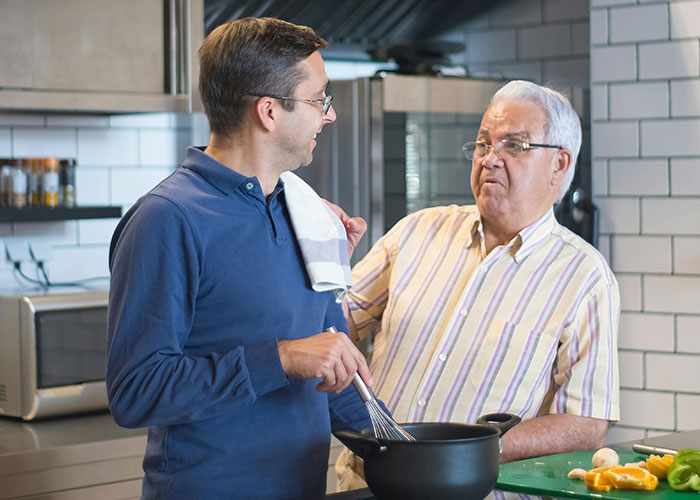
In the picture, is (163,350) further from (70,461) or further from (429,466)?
(70,461)

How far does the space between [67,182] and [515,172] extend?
54.6 inches

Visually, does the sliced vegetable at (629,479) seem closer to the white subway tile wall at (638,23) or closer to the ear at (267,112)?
the ear at (267,112)

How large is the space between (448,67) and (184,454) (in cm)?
227

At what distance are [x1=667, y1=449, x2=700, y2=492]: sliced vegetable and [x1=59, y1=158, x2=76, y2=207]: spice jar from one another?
6.19 ft

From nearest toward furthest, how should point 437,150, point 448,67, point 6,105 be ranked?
point 6,105 < point 437,150 < point 448,67

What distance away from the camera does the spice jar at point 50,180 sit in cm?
275

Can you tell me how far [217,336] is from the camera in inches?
56.8

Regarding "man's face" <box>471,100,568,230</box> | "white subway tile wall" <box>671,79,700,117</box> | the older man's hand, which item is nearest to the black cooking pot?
the older man's hand

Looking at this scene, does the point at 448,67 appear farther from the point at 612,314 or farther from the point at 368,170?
the point at 612,314

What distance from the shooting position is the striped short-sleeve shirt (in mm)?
1940

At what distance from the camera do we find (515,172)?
207 cm

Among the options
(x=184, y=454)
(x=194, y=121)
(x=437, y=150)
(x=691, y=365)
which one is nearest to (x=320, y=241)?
(x=184, y=454)

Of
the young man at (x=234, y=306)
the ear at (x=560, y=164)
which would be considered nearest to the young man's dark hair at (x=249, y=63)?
the young man at (x=234, y=306)

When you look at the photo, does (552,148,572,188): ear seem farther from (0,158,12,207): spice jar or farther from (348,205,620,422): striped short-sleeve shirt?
(0,158,12,207): spice jar
